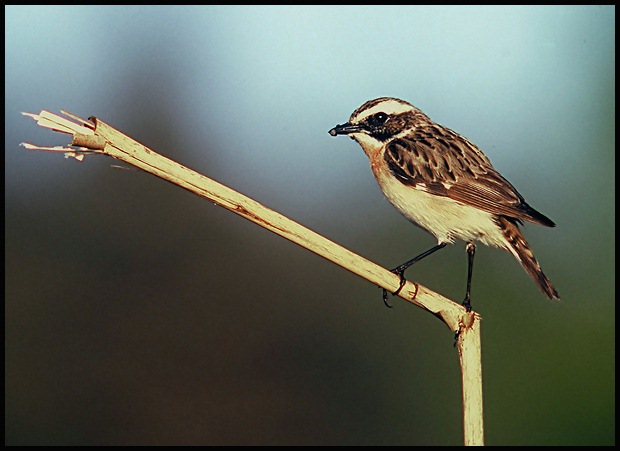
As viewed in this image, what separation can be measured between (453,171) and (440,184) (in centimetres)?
14

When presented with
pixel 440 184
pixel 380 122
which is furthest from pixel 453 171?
pixel 380 122

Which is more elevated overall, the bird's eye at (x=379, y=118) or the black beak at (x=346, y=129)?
the bird's eye at (x=379, y=118)

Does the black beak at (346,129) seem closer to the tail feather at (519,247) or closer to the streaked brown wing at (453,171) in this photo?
the streaked brown wing at (453,171)

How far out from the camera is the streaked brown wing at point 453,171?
211 inches

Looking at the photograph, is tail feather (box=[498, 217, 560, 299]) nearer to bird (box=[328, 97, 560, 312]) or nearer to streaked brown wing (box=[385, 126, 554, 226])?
bird (box=[328, 97, 560, 312])

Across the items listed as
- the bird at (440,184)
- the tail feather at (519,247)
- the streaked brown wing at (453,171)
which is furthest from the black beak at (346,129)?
the tail feather at (519,247)

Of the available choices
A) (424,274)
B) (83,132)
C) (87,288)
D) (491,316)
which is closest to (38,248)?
(87,288)

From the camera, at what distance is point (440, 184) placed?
18.3ft

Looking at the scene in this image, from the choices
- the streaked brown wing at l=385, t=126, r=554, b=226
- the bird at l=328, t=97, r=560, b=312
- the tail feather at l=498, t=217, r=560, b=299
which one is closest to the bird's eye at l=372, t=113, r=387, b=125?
the bird at l=328, t=97, r=560, b=312


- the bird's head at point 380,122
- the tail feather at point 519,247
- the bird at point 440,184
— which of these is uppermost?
the bird's head at point 380,122

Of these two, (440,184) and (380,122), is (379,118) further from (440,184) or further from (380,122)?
(440,184)

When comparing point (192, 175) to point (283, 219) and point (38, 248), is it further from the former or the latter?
point (38, 248)

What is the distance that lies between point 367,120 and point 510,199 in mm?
1212

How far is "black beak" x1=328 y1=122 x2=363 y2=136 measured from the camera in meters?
5.68
